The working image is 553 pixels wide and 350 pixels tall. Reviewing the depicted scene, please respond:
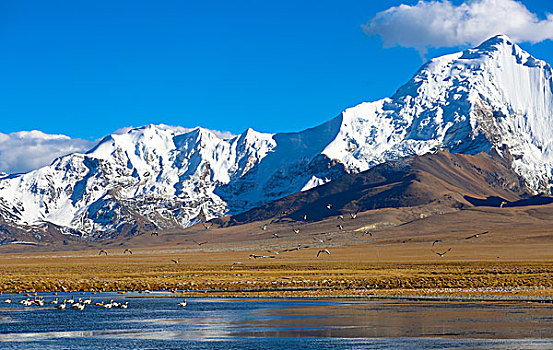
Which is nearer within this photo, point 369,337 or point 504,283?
point 369,337

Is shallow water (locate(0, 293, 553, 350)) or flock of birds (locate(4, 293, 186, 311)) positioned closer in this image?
shallow water (locate(0, 293, 553, 350))

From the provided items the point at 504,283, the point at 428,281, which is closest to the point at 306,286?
the point at 428,281

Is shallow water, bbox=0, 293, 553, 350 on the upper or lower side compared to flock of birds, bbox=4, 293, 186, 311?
lower

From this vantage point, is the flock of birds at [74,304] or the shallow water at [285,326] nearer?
the shallow water at [285,326]

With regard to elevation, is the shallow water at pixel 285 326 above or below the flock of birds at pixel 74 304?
below

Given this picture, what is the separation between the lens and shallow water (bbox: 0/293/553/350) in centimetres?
4075

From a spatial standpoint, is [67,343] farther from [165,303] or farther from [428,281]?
[428,281]

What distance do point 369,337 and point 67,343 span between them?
633 inches

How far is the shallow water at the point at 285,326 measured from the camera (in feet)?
134

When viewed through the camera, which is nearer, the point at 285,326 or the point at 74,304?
the point at 285,326

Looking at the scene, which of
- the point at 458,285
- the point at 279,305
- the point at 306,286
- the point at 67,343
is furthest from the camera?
the point at 306,286

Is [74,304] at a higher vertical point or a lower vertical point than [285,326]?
higher

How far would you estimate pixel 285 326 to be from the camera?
4750 centimetres

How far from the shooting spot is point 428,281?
8250 cm
